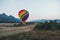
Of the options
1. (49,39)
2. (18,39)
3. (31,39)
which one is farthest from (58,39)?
(18,39)

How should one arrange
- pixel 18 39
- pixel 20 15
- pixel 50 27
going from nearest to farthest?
pixel 18 39, pixel 50 27, pixel 20 15

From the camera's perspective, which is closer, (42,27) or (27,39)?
(27,39)

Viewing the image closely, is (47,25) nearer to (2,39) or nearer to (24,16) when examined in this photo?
(24,16)

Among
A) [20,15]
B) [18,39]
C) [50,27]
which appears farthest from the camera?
[20,15]

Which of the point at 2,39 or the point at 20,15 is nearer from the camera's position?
the point at 2,39

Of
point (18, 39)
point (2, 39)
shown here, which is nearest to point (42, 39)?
point (18, 39)

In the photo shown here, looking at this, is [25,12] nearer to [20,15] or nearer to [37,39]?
[20,15]

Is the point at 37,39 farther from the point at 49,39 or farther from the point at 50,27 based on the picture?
the point at 50,27

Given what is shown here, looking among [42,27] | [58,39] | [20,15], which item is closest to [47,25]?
[42,27]
